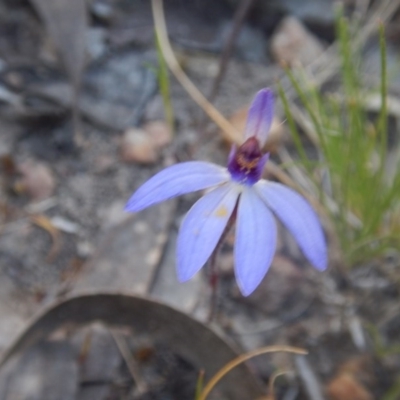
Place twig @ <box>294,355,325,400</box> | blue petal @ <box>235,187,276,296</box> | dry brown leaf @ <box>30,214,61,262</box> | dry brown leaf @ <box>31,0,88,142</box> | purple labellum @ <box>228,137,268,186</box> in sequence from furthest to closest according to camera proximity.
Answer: dry brown leaf @ <box>31,0,88,142</box> < dry brown leaf @ <box>30,214,61,262</box> < twig @ <box>294,355,325,400</box> < purple labellum @ <box>228,137,268,186</box> < blue petal @ <box>235,187,276,296</box>

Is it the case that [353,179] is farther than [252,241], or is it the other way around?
[353,179]

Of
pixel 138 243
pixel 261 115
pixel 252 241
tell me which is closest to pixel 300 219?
pixel 252 241

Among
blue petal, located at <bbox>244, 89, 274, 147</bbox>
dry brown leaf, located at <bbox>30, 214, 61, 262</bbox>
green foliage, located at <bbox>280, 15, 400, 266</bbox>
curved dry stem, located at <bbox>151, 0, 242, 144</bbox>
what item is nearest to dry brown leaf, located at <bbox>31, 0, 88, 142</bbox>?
curved dry stem, located at <bbox>151, 0, 242, 144</bbox>

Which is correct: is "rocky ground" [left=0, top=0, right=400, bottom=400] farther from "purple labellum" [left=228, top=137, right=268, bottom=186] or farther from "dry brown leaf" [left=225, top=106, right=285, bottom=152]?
"purple labellum" [left=228, top=137, right=268, bottom=186]

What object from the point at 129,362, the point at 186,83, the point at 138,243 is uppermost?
the point at 186,83

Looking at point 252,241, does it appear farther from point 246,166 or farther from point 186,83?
point 186,83

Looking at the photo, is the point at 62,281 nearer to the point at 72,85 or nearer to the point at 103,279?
the point at 103,279

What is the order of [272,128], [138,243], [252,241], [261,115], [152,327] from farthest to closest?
[272,128], [138,243], [152,327], [261,115], [252,241]
